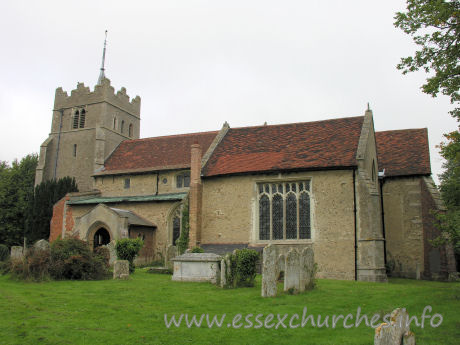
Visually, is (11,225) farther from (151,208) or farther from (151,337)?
(151,337)

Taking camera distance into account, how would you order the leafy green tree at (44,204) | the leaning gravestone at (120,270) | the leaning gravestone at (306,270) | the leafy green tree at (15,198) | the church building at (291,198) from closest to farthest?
the leaning gravestone at (306,270), the leaning gravestone at (120,270), the church building at (291,198), the leafy green tree at (44,204), the leafy green tree at (15,198)

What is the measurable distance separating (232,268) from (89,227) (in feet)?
46.3

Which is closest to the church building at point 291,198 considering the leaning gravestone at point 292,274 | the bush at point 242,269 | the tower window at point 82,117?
the bush at point 242,269

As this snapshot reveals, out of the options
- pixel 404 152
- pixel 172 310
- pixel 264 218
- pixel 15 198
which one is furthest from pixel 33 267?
pixel 15 198

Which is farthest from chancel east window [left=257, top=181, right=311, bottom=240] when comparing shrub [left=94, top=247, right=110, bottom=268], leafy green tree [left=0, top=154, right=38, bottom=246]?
leafy green tree [left=0, top=154, right=38, bottom=246]

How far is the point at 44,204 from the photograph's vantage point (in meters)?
35.2

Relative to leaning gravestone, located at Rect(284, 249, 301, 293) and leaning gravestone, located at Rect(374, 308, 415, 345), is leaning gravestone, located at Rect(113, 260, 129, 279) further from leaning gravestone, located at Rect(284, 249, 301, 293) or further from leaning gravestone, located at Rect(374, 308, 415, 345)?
leaning gravestone, located at Rect(374, 308, 415, 345)

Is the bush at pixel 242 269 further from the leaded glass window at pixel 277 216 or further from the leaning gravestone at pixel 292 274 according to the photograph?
the leaded glass window at pixel 277 216

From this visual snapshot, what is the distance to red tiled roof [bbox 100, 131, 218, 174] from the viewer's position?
102ft

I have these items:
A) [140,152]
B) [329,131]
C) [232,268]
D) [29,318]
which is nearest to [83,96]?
[140,152]

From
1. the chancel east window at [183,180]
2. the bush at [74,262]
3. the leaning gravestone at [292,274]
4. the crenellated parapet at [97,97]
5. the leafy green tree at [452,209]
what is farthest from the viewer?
the crenellated parapet at [97,97]

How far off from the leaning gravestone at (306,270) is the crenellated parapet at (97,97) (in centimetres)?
2968

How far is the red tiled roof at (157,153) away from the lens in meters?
31.1

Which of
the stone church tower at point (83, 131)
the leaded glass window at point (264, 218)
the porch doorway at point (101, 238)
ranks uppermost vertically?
the stone church tower at point (83, 131)
